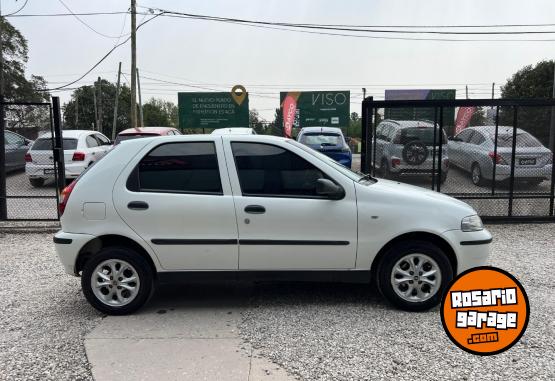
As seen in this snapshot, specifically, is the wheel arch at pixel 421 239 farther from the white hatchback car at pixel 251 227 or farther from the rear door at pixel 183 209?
the rear door at pixel 183 209

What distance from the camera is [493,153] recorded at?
26.6 ft

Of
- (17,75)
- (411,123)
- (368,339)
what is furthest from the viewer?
(17,75)

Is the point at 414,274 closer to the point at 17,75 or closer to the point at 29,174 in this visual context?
the point at 29,174

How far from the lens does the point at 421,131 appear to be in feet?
26.4

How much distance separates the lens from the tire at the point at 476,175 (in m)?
8.19

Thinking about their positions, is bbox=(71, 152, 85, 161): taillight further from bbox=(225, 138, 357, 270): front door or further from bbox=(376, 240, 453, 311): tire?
bbox=(376, 240, 453, 311): tire

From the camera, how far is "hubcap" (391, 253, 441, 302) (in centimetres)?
434

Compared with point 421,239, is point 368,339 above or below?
below

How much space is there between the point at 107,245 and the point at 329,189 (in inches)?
84.2

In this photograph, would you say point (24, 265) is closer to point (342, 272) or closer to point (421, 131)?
point (342, 272)

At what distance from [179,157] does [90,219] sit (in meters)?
0.98

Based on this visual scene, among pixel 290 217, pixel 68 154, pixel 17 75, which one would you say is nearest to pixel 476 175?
pixel 290 217

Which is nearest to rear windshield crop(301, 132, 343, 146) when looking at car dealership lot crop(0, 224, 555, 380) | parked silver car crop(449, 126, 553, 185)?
parked silver car crop(449, 126, 553, 185)

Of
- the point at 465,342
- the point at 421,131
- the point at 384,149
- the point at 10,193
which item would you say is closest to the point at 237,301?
the point at 465,342
